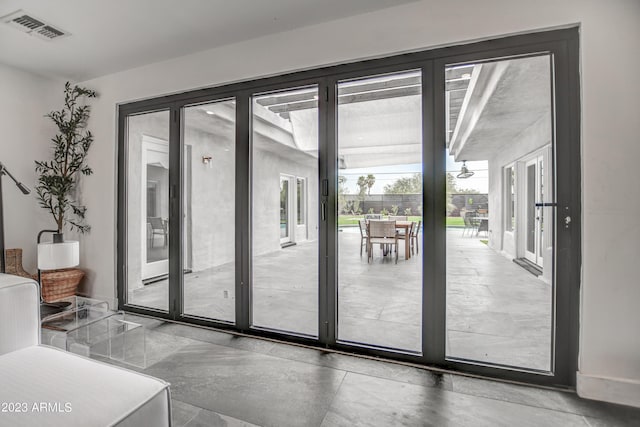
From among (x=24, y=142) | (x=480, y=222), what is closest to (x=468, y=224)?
(x=480, y=222)

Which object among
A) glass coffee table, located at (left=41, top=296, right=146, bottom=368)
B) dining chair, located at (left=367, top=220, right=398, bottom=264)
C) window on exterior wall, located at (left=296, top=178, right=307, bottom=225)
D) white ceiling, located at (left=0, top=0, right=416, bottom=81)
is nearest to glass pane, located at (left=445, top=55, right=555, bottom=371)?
dining chair, located at (left=367, top=220, right=398, bottom=264)

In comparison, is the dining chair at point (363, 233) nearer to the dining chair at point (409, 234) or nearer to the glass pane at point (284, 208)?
the dining chair at point (409, 234)

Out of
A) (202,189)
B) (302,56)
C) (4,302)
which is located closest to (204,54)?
(302,56)

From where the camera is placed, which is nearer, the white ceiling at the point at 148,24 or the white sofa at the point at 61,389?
the white sofa at the point at 61,389

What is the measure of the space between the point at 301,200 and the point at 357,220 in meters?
0.59

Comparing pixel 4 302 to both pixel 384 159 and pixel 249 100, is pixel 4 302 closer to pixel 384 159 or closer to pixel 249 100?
pixel 249 100

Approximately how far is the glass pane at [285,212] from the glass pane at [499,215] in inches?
45.2

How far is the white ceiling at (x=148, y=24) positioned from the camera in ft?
7.48

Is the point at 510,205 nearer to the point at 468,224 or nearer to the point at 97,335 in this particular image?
the point at 468,224

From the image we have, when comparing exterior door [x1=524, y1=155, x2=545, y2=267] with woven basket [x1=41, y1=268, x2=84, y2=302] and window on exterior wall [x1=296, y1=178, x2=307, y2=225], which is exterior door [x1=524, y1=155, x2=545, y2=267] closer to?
window on exterior wall [x1=296, y1=178, x2=307, y2=225]

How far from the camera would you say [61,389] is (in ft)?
3.45

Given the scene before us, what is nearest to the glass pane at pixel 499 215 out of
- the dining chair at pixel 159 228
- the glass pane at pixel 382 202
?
the glass pane at pixel 382 202

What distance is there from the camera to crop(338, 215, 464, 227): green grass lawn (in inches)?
89.5

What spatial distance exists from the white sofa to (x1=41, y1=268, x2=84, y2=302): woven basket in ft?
7.61
